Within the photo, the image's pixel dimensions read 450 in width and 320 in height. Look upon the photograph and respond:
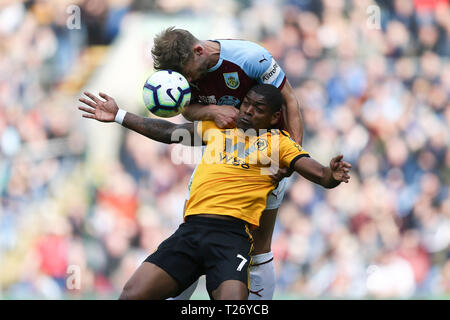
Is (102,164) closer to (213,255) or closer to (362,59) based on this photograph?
(362,59)

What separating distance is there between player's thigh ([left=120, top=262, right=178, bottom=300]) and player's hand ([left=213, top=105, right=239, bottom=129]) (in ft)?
4.02

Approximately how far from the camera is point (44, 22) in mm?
9969

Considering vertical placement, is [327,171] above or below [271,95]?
below

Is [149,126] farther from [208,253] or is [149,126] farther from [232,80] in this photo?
[208,253]

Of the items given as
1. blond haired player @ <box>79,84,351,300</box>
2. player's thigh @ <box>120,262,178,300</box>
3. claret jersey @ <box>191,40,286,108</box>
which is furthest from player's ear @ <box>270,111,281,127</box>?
player's thigh @ <box>120,262,178,300</box>

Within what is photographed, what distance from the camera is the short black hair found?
5.17 meters

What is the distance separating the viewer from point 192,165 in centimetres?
999

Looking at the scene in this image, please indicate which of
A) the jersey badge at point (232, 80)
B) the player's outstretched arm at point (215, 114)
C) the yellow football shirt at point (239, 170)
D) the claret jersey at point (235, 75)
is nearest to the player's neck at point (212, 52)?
the claret jersey at point (235, 75)

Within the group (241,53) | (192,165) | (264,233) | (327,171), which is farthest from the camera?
(192,165)

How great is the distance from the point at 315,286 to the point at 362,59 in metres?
3.56

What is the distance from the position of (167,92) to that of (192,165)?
5.00 meters

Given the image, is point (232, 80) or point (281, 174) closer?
point (281, 174)

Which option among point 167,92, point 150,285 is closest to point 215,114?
point 167,92

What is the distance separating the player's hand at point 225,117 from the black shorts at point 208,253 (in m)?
0.77
